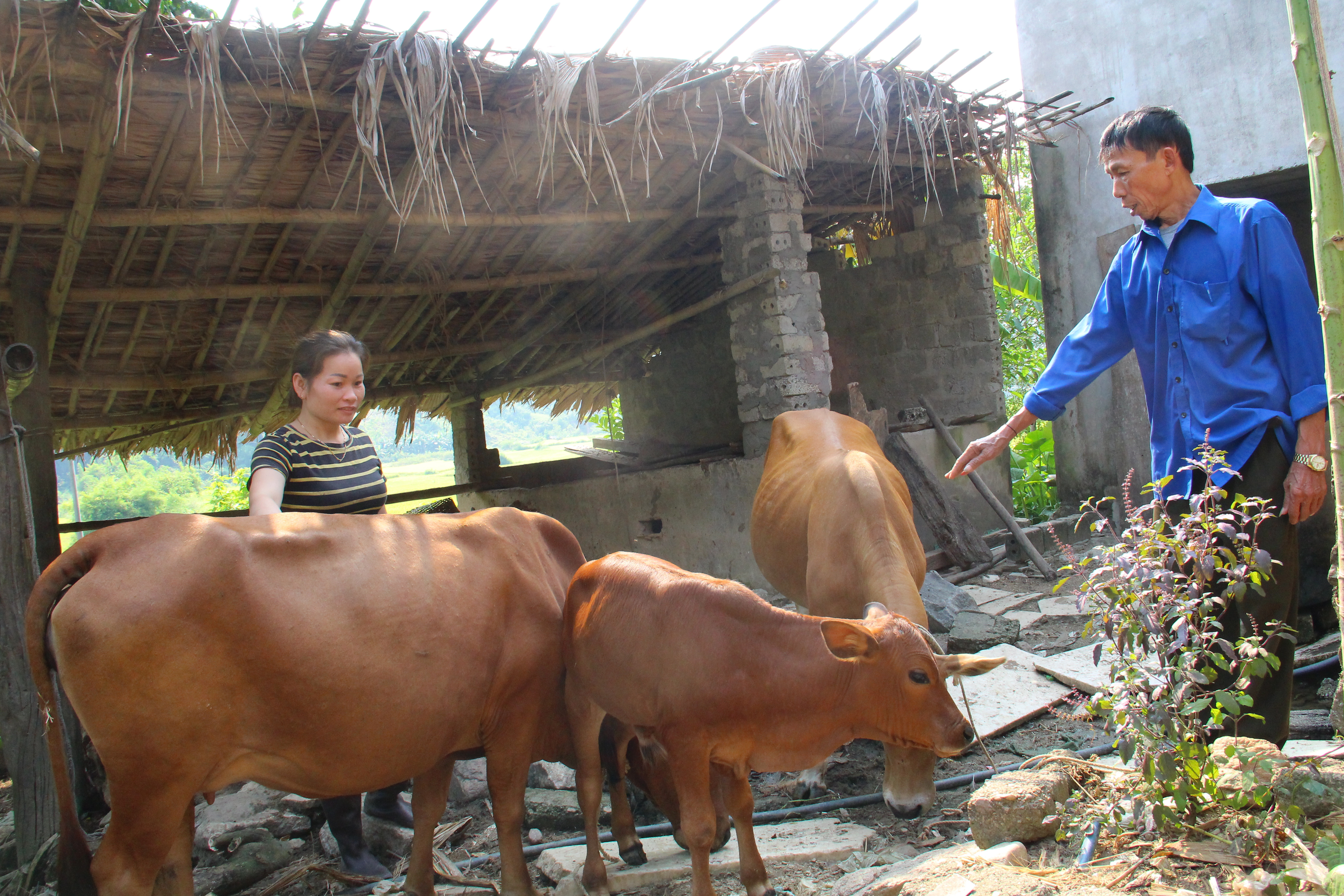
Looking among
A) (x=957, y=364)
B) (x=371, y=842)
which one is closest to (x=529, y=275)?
(x=957, y=364)

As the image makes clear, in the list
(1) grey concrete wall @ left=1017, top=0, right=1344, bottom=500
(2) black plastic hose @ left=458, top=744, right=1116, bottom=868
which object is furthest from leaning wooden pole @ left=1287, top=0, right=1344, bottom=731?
(1) grey concrete wall @ left=1017, top=0, right=1344, bottom=500

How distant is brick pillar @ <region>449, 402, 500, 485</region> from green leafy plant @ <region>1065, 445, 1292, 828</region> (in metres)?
8.52

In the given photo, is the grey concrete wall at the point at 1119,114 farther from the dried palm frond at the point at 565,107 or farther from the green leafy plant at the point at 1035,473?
the dried palm frond at the point at 565,107

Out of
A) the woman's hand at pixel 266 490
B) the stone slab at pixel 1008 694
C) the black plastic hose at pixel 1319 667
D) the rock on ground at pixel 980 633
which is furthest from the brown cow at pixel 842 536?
the woman's hand at pixel 266 490

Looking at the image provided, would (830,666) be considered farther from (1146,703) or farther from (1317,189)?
(1317,189)

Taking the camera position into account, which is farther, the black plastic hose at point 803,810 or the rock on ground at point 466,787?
the rock on ground at point 466,787

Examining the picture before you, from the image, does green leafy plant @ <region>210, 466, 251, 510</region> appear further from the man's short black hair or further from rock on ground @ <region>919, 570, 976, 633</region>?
the man's short black hair

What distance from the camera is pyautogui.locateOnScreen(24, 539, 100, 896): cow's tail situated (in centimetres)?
226

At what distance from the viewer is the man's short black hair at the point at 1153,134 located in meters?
2.67

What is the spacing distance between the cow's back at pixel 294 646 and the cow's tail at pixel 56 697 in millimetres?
64

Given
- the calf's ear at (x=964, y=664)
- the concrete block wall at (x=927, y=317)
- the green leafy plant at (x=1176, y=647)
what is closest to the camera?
the green leafy plant at (x=1176, y=647)

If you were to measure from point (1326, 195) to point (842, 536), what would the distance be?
2.19 metres

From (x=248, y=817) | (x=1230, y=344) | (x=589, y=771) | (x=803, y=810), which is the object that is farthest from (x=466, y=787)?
(x=1230, y=344)

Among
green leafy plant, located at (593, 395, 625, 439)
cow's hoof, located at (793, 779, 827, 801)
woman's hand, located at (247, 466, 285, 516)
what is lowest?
cow's hoof, located at (793, 779, 827, 801)
